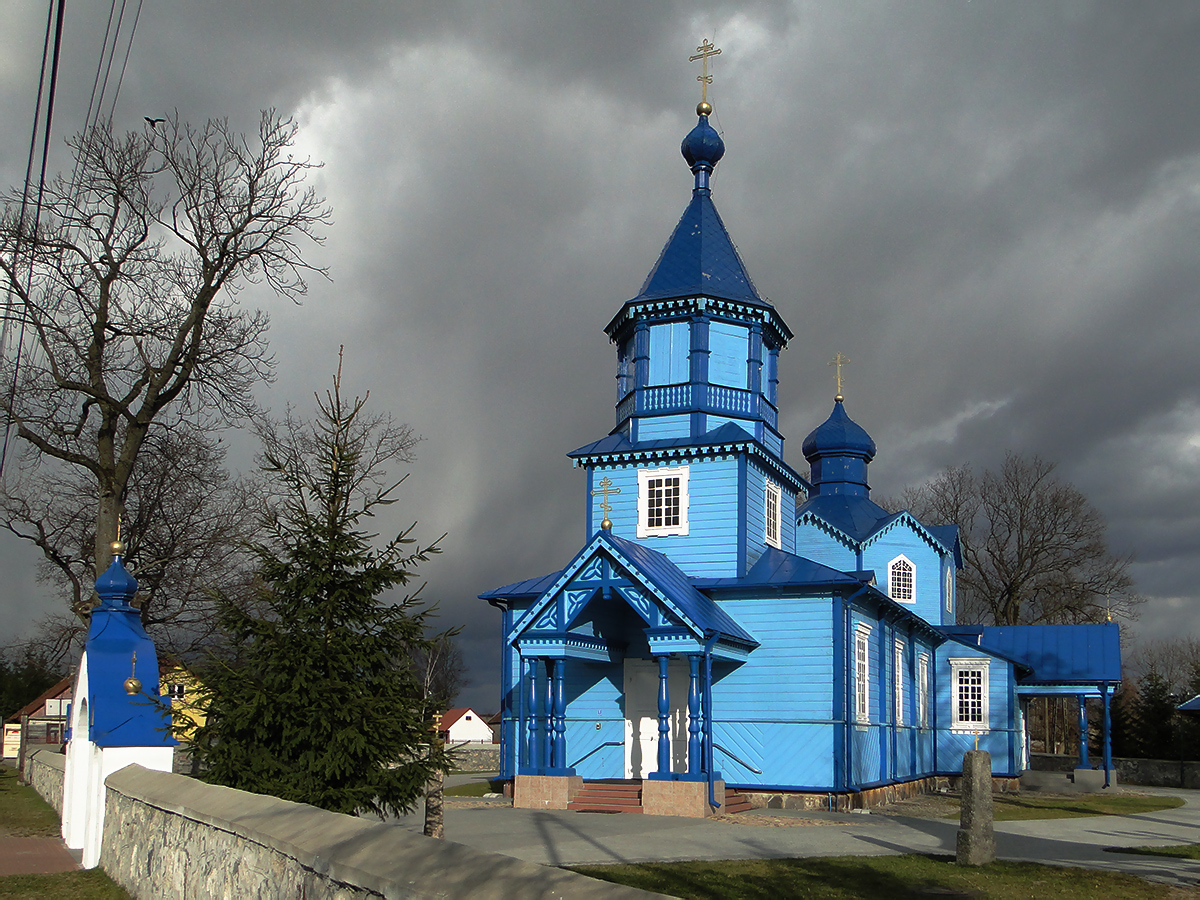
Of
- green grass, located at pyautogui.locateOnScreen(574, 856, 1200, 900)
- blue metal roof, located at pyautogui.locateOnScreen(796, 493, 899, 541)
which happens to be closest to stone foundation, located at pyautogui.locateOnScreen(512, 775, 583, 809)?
green grass, located at pyautogui.locateOnScreen(574, 856, 1200, 900)

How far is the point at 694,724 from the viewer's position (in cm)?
1767

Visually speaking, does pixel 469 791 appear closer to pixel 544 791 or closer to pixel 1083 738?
pixel 544 791

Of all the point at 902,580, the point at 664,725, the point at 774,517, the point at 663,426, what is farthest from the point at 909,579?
the point at 664,725

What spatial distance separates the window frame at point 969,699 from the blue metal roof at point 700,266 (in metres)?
12.9

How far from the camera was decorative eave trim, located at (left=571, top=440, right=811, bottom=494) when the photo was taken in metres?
20.6

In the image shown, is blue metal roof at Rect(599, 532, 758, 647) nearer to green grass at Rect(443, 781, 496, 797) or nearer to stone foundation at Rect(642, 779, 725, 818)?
stone foundation at Rect(642, 779, 725, 818)

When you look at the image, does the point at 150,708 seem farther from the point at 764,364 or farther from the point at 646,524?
the point at 764,364

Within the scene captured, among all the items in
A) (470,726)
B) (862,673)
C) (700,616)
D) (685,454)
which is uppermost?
(685,454)

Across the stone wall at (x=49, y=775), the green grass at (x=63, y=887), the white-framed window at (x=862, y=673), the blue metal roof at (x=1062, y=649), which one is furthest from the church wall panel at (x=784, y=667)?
the blue metal roof at (x=1062, y=649)

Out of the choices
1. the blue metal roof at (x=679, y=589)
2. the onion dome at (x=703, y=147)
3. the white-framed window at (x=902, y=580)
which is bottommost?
the blue metal roof at (x=679, y=589)

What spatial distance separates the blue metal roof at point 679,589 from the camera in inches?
687

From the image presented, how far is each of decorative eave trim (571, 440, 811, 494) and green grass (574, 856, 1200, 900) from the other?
31.6 feet

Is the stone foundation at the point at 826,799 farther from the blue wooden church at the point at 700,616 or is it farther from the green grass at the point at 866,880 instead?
the green grass at the point at 866,880

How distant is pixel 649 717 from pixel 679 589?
3.17m
